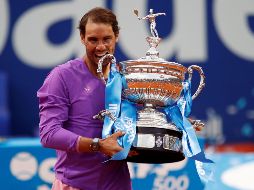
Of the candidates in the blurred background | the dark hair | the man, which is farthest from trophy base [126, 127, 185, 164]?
the blurred background

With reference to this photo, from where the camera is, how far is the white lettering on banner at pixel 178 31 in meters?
6.43

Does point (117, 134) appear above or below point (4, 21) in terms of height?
below

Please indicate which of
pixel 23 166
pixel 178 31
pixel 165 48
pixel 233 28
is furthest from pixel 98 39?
pixel 233 28

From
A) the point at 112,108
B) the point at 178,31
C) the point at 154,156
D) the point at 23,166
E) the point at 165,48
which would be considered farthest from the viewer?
the point at 178,31

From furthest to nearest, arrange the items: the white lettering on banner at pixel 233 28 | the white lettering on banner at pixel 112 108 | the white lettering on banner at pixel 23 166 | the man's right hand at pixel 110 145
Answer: the white lettering on banner at pixel 233 28 → the white lettering on banner at pixel 23 166 → the white lettering on banner at pixel 112 108 → the man's right hand at pixel 110 145

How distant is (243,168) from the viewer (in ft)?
14.5

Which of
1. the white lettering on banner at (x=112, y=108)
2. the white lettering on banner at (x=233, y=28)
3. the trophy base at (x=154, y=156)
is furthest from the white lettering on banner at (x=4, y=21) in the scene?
the white lettering on banner at (x=112, y=108)

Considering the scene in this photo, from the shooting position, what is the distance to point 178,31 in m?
6.51

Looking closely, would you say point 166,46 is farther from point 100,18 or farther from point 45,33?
point 100,18

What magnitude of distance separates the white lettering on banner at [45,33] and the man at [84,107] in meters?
4.20

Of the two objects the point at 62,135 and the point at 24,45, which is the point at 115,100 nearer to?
the point at 62,135

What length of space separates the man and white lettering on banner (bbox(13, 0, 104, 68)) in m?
4.20

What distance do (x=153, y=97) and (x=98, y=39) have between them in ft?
0.89

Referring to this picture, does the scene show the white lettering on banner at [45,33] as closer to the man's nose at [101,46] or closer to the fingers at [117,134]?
the man's nose at [101,46]
